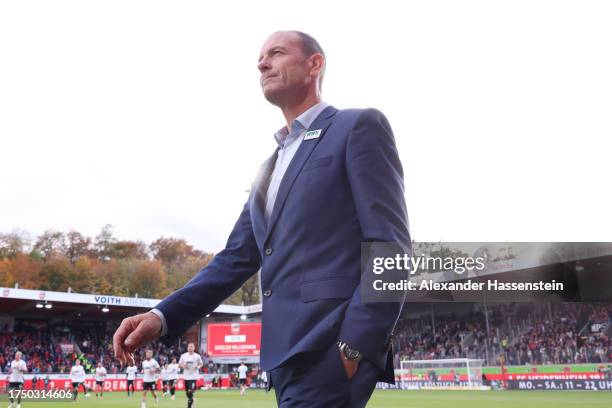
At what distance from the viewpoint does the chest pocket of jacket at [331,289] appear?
7.42 feet

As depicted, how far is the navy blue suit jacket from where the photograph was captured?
2186 mm

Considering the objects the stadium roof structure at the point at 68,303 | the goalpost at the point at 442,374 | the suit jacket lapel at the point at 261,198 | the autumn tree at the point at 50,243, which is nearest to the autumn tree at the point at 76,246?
the autumn tree at the point at 50,243

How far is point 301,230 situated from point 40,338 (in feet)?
168

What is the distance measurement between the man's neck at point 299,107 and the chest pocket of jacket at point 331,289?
2.77ft

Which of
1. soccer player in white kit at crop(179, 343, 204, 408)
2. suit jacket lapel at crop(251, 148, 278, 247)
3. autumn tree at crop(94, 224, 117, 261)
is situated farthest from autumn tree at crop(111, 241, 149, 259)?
suit jacket lapel at crop(251, 148, 278, 247)

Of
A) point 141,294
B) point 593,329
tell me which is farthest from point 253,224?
point 141,294

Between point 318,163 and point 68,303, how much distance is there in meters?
44.9

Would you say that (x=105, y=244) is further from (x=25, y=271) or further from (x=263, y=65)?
(x=263, y=65)

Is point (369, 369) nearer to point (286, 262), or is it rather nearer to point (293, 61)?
point (286, 262)

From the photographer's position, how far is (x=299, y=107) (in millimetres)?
2814

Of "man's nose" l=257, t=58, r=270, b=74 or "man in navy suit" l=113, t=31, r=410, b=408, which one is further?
"man's nose" l=257, t=58, r=270, b=74

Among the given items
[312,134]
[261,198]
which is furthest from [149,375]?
[312,134]

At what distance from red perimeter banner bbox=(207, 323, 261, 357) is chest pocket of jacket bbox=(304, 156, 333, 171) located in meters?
38.6

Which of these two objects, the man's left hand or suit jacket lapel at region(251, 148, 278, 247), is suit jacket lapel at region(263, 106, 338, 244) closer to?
suit jacket lapel at region(251, 148, 278, 247)
